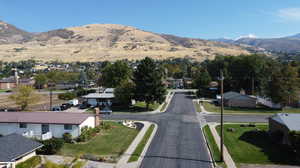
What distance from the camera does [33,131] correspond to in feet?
111

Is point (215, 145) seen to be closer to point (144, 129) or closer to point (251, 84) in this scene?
point (144, 129)

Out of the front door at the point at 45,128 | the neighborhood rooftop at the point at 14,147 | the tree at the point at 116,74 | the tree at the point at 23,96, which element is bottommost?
the front door at the point at 45,128

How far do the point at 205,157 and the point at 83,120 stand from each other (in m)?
16.7

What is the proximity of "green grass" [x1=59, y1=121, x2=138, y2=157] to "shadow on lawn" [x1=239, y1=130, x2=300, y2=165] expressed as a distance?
15.2 metres

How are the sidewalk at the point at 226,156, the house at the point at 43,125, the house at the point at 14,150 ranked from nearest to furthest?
the house at the point at 14,150 → the sidewalk at the point at 226,156 → the house at the point at 43,125

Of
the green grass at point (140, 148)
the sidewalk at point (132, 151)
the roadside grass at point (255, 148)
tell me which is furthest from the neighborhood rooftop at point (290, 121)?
the green grass at point (140, 148)

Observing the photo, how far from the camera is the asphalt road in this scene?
82.0 ft

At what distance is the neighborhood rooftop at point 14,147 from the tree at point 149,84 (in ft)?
108

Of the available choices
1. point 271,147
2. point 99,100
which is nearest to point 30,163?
point 271,147

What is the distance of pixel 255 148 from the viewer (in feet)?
96.7

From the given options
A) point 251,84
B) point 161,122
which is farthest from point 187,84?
point 161,122

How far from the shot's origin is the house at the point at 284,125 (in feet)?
97.6

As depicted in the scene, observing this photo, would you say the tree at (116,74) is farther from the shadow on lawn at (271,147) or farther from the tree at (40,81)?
the shadow on lawn at (271,147)

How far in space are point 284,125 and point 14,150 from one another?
28880mm
